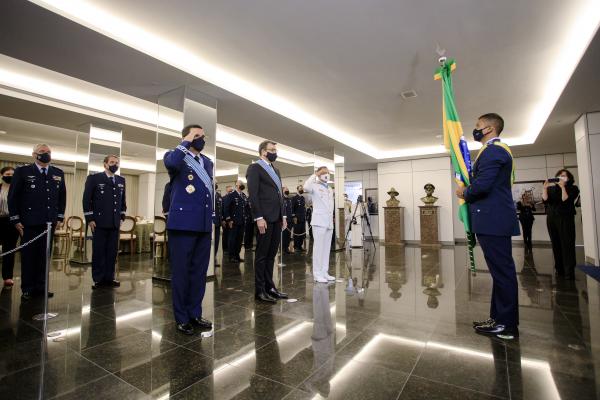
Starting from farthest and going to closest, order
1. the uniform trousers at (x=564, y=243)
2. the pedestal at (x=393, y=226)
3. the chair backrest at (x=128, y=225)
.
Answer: the pedestal at (x=393, y=226) → the chair backrest at (x=128, y=225) → the uniform trousers at (x=564, y=243)

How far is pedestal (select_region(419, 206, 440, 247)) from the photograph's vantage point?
32.3 feet

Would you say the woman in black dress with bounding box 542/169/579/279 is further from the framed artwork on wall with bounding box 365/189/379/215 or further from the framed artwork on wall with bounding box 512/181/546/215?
the framed artwork on wall with bounding box 365/189/379/215

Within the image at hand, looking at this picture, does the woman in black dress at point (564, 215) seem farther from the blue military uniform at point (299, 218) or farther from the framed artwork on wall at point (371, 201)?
the framed artwork on wall at point (371, 201)

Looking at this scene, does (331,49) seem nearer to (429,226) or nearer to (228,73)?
(228,73)

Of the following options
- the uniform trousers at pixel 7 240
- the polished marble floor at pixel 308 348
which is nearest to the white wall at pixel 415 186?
the polished marble floor at pixel 308 348

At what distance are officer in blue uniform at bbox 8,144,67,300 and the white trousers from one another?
123 inches

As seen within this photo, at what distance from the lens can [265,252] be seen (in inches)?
126

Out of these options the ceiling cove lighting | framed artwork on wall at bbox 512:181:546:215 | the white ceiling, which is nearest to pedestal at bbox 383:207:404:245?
framed artwork on wall at bbox 512:181:546:215

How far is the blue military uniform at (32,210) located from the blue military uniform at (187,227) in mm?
2236

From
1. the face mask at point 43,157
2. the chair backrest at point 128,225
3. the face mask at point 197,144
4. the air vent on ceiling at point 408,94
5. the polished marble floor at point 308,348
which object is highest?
the air vent on ceiling at point 408,94

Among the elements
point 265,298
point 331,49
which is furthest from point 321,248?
point 331,49

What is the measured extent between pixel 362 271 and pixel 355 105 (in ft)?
10.4

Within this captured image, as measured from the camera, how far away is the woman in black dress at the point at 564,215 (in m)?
4.33

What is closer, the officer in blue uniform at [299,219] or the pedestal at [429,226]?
the officer in blue uniform at [299,219]
